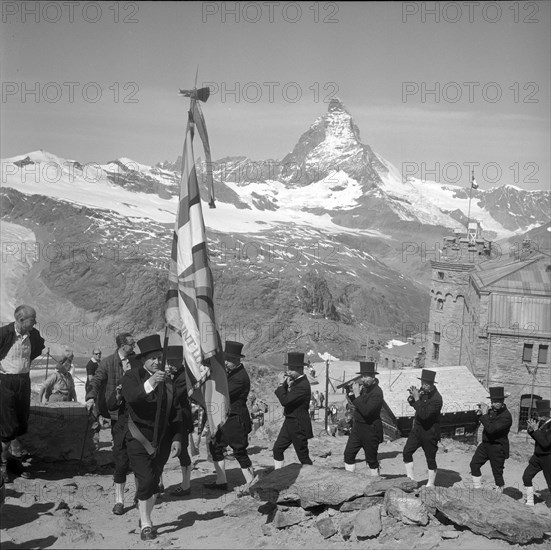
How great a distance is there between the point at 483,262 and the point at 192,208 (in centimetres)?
3209

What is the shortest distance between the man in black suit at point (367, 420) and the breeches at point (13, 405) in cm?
482

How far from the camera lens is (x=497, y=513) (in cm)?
1066

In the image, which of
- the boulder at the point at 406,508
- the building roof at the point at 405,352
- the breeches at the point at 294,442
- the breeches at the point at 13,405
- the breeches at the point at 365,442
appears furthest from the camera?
the building roof at the point at 405,352

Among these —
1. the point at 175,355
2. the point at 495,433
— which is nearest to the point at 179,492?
the point at 175,355

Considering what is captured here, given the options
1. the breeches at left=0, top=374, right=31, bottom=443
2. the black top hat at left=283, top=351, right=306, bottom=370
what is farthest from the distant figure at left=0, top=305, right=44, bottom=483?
the black top hat at left=283, top=351, right=306, bottom=370

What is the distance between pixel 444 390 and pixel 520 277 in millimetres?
11674

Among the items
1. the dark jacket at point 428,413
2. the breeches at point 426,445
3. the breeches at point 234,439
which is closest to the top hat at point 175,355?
the breeches at point 234,439

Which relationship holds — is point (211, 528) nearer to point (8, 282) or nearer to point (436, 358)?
point (436, 358)

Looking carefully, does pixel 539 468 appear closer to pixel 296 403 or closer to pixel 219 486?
pixel 296 403

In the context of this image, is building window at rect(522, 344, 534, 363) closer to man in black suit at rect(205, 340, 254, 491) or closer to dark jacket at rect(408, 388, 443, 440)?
dark jacket at rect(408, 388, 443, 440)

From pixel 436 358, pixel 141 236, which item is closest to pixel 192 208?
pixel 436 358

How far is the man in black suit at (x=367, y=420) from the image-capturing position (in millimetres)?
12664

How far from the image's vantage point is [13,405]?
37.0ft

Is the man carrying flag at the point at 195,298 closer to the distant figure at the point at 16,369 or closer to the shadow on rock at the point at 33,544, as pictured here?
the distant figure at the point at 16,369
